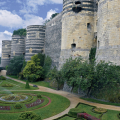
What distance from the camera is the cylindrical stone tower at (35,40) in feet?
124

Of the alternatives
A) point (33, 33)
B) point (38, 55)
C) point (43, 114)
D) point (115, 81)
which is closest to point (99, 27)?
point (115, 81)

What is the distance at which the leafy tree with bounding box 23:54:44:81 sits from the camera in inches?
1300

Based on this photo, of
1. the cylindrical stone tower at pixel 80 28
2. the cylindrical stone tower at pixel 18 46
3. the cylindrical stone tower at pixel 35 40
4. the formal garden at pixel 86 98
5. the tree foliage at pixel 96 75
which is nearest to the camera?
the formal garden at pixel 86 98

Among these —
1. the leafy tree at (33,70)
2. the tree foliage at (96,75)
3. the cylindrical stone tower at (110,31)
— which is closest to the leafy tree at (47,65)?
the leafy tree at (33,70)

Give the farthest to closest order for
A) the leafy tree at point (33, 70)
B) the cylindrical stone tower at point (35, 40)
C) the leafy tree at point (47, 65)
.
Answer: the cylindrical stone tower at point (35, 40) → the leafy tree at point (47, 65) → the leafy tree at point (33, 70)

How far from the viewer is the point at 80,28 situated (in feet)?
83.1

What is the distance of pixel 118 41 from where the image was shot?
18.7 metres

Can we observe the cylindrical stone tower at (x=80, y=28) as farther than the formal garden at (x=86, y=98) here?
Yes

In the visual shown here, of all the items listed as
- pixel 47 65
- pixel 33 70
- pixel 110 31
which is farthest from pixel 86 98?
pixel 33 70

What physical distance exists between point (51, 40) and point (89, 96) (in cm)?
1851

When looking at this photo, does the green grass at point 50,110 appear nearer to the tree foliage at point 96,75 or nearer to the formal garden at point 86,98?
the formal garden at point 86,98

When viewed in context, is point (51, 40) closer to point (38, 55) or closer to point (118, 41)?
point (38, 55)

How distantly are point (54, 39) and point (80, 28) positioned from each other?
30.8 feet

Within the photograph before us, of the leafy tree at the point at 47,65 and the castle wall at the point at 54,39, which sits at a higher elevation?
the castle wall at the point at 54,39
